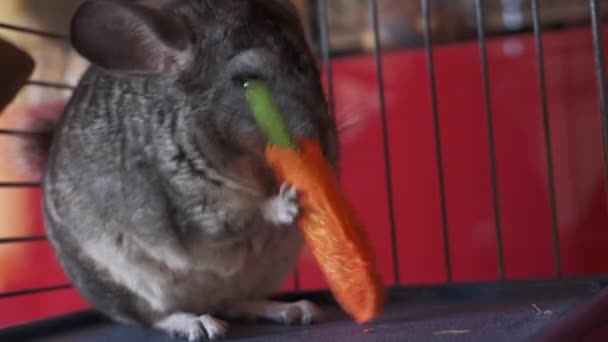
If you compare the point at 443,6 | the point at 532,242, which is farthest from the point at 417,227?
the point at 443,6

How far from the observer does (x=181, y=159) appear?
1.25 meters

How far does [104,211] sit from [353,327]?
41 centimetres

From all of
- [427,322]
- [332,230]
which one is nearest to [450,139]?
[427,322]

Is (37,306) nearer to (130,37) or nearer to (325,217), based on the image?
(130,37)

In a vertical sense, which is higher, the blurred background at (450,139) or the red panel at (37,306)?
the blurred background at (450,139)

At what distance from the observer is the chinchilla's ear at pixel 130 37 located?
1.18 m

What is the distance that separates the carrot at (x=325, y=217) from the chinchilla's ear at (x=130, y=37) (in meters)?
0.14

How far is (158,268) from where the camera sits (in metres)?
1.33

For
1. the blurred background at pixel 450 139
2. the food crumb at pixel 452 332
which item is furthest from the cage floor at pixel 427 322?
the blurred background at pixel 450 139

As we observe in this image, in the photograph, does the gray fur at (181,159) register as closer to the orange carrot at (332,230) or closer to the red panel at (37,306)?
the orange carrot at (332,230)

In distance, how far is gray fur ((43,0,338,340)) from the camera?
1203 mm

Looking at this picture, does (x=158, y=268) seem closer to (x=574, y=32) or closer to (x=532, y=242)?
(x=532, y=242)

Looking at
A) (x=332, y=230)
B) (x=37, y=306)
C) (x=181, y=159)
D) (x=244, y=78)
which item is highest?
(x=244, y=78)

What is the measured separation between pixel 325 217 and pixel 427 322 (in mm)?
231
